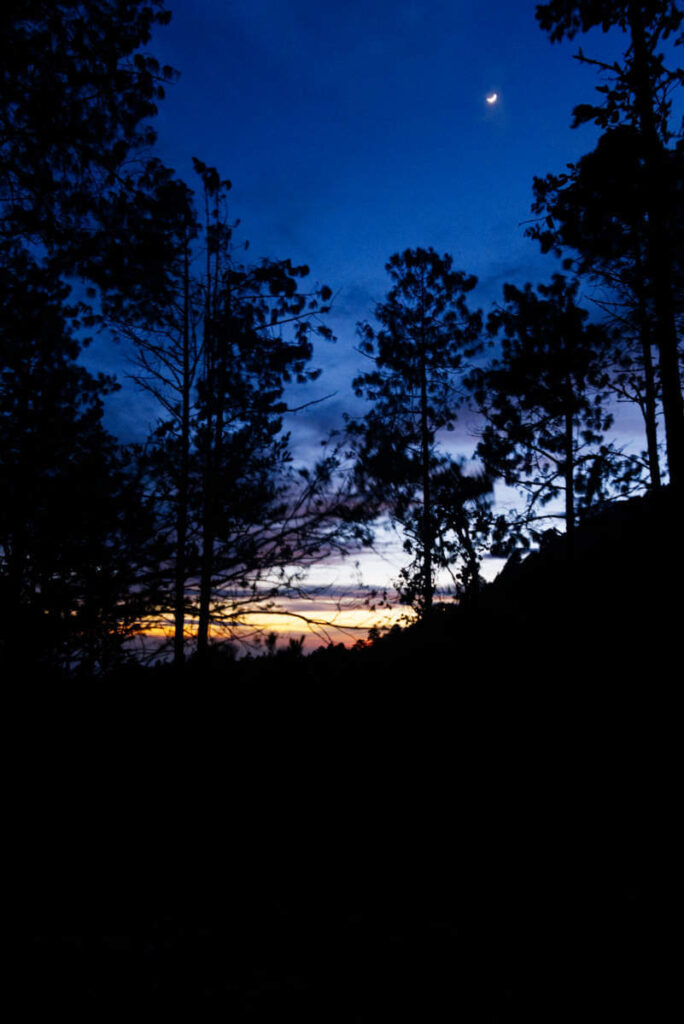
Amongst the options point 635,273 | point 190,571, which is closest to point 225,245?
point 190,571

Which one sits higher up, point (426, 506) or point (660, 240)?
point (660, 240)

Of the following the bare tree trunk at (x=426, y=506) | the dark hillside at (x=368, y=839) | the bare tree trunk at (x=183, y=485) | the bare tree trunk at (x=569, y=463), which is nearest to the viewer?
the dark hillside at (x=368, y=839)

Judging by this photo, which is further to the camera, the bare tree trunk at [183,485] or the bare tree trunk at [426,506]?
the bare tree trunk at [426,506]

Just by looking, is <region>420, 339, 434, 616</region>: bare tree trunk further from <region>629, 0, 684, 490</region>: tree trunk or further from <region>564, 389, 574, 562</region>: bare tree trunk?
<region>629, 0, 684, 490</region>: tree trunk

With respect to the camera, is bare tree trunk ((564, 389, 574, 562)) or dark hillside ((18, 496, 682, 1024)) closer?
dark hillside ((18, 496, 682, 1024))

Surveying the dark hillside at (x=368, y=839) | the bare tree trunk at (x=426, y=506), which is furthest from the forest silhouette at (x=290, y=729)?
the bare tree trunk at (x=426, y=506)

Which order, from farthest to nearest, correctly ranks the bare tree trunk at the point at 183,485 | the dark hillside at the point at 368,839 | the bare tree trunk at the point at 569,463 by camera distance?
the bare tree trunk at the point at 569,463
the bare tree trunk at the point at 183,485
the dark hillside at the point at 368,839

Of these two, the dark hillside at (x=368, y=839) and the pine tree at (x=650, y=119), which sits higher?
the pine tree at (x=650, y=119)

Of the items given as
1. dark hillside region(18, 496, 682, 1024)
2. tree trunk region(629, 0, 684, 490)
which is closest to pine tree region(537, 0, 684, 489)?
tree trunk region(629, 0, 684, 490)

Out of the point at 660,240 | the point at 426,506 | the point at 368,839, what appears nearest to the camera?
the point at 368,839

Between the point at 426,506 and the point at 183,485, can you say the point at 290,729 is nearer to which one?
the point at 183,485

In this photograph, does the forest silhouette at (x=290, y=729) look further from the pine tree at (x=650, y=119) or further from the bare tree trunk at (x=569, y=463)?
the bare tree trunk at (x=569, y=463)

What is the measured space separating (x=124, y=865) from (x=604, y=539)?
10302 mm

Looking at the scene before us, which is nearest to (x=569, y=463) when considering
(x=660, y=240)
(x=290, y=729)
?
(x=660, y=240)
